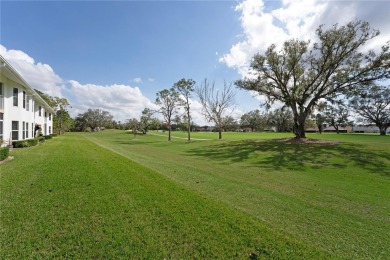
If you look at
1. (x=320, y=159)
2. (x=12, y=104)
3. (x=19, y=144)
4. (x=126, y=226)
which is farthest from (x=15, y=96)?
(x=320, y=159)

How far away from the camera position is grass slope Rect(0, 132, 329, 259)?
3268 mm

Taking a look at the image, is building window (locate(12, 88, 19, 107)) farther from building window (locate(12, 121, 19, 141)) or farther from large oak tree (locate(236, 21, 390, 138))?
large oak tree (locate(236, 21, 390, 138))

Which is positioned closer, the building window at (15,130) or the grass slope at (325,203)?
the grass slope at (325,203)

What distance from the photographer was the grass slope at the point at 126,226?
327 centimetres

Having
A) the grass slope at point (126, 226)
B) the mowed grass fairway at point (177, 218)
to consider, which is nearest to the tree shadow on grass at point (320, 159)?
the mowed grass fairway at point (177, 218)

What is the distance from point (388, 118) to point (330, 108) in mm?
41909

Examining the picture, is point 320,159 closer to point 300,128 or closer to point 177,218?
point 300,128

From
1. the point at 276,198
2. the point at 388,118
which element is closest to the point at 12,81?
the point at 276,198

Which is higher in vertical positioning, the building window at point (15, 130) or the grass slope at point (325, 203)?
the building window at point (15, 130)

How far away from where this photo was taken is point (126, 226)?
12.9ft

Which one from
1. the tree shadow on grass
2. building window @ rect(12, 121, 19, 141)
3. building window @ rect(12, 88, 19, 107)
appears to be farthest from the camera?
building window @ rect(12, 121, 19, 141)

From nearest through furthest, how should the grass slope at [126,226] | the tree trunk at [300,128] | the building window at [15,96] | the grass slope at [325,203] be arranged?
the grass slope at [126,226]
the grass slope at [325,203]
the building window at [15,96]
the tree trunk at [300,128]

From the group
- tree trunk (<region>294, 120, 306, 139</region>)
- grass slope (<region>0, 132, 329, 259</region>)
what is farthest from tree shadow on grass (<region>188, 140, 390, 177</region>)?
grass slope (<region>0, 132, 329, 259</region>)

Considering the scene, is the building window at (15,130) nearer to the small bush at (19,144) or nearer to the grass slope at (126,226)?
the small bush at (19,144)
